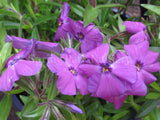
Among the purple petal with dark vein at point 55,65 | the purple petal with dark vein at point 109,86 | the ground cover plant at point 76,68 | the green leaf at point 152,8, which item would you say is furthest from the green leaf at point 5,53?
the green leaf at point 152,8

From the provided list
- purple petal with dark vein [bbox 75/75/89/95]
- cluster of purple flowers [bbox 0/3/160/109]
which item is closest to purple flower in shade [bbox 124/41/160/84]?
cluster of purple flowers [bbox 0/3/160/109]

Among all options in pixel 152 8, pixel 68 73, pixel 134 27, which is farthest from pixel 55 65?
pixel 152 8

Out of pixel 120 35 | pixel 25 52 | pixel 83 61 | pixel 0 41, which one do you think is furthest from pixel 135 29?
pixel 0 41

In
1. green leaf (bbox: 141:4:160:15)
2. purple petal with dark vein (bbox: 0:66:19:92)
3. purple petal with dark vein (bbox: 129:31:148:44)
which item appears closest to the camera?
purple petal with dark vein (bbox: 0:66:19:92)

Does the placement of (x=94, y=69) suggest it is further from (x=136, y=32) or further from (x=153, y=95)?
(x=153, y=95)

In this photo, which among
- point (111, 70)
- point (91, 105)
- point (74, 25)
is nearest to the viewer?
point (111, 70)

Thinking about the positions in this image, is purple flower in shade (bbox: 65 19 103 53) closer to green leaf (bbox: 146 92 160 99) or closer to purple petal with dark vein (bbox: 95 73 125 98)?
purple petal with dark vein (bbox: 95 73 125 98)

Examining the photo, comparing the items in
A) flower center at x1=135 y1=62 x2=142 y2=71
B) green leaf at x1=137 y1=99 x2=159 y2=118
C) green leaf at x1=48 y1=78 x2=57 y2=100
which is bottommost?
green leaf at x1=137 y1=99 x2=159 y2=118

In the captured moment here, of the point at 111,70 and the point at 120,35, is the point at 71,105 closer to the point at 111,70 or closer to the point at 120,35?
the point at 111,70
